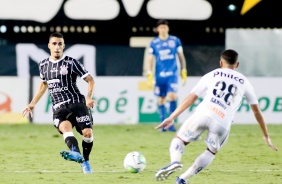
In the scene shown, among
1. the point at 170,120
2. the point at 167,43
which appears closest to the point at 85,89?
the point at 167,43

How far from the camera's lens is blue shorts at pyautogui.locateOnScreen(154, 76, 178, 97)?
17094 millimetres

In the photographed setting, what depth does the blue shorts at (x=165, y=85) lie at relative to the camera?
1709 cm

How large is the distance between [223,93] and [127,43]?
413 inches

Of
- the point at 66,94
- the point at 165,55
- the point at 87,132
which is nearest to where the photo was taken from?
the point at 87,132

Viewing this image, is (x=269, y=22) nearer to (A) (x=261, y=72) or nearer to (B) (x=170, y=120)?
(A) (x=261, y=72)

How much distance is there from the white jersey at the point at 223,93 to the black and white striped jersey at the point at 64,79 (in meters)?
2.14

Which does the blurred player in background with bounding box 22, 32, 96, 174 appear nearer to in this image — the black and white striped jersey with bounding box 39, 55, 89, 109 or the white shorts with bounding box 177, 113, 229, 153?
the black and white striped jersey with bounding box 39, 55, 89, 109

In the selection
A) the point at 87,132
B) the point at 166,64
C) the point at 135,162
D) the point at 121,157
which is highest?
→ the point at 166,64

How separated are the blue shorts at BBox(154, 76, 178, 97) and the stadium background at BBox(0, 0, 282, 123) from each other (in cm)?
155

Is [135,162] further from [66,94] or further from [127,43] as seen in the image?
[127,43]

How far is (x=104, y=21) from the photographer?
19.0m

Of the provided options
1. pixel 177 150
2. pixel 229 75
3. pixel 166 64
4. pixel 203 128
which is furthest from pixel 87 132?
pixel 166 64

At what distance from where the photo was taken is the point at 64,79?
10602 mm

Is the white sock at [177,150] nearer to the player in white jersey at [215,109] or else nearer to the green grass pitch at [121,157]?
the player in white jersey at [215,109]
